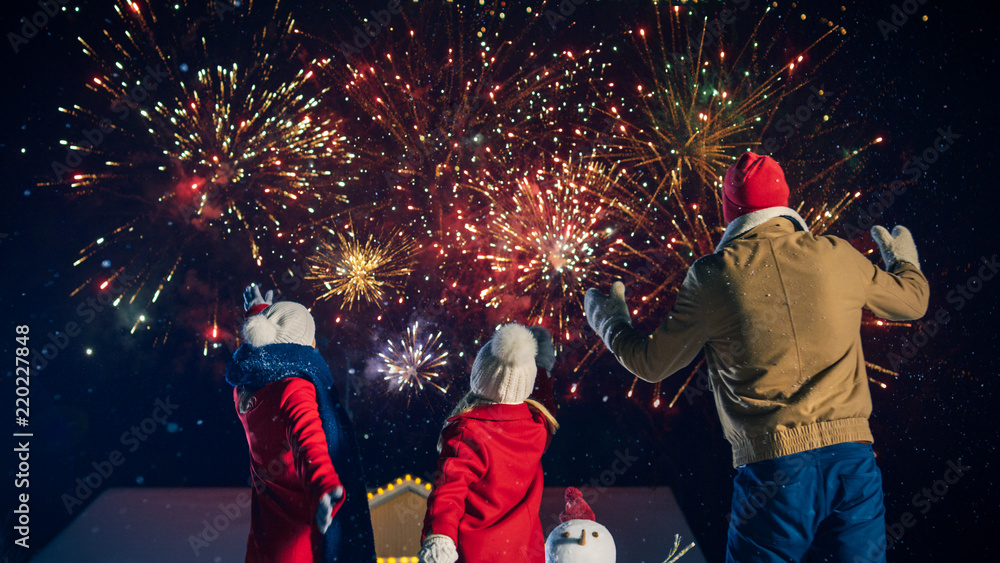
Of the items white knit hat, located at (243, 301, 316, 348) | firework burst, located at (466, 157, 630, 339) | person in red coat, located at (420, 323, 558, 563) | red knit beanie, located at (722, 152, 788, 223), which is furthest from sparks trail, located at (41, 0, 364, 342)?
red knit beanie, located at (722, 152, 788, 223)

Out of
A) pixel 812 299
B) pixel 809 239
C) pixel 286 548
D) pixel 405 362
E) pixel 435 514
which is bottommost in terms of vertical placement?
pixel 405 362

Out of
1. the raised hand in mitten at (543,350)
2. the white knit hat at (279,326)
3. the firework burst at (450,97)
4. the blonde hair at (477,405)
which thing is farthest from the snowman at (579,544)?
the firework burst at (450,97)

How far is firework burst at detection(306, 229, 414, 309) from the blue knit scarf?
174 cm

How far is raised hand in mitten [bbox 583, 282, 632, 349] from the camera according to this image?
2.04 meters

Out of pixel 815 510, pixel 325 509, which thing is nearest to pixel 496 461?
pixel 325 509

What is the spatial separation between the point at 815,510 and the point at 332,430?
5.84 ft

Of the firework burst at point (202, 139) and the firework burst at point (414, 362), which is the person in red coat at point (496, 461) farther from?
the firework burst at point (202, 139)

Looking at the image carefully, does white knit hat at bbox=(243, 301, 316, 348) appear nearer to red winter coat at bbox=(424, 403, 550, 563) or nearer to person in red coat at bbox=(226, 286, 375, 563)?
person in red coat at bbox=(226, 286, 375, 563)

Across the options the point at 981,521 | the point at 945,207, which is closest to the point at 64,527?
the point at 981,521

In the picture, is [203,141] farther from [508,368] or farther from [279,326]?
[508,368]

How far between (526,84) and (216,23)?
2307mm

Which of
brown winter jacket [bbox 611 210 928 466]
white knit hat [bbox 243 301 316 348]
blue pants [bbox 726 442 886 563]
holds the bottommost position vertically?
white knit hat [bbox 243 301 316 348]

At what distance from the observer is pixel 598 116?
3.92 metres

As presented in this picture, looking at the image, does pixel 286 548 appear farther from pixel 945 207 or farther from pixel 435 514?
pixel 945 207
